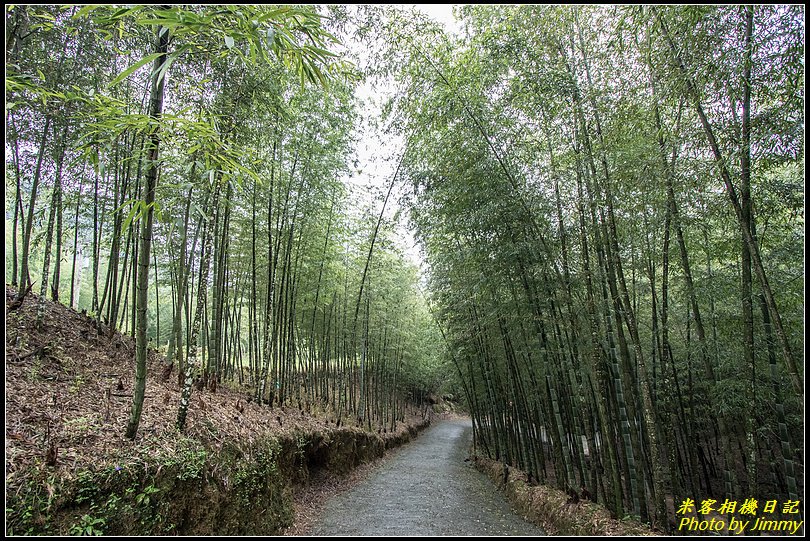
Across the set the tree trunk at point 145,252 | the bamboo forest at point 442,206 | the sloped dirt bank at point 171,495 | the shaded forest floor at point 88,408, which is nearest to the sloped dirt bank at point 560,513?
the bamboo forest at point 442,206

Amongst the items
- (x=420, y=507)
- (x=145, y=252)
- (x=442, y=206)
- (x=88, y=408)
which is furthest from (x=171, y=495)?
(x=442, y=206)

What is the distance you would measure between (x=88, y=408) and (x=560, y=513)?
4746mm

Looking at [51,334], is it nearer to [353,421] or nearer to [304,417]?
[304,417]

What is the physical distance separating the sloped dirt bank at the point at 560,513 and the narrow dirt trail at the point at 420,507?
154mm

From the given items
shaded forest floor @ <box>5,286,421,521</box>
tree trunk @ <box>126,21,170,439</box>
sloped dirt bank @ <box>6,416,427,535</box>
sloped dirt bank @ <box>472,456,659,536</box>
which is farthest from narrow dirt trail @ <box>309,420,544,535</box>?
tree trunk @ <box>126,21,170,439</box>

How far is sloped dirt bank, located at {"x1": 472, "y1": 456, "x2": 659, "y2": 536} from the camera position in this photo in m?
3.48

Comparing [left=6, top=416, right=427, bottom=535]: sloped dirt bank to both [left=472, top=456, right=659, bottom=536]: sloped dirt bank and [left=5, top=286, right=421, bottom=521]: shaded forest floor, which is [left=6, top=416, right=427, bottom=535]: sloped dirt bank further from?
[left=472, top=456, right=659, bottom=536]: sloped dirt bank

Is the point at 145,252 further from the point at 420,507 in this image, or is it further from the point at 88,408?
the point at 420,507

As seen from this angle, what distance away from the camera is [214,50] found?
2.67 meters

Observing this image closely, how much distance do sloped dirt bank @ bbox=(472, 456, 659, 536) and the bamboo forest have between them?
0.26 ft

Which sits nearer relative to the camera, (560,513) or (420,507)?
(560,513)

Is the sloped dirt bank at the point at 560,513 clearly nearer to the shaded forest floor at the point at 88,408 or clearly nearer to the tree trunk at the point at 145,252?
the shaded forest floor at the point at 88,408

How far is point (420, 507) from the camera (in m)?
5.01

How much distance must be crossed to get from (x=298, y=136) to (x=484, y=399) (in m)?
7.79
